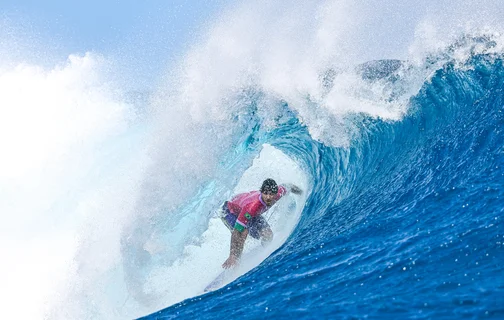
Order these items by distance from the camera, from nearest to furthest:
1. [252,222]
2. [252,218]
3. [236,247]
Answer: [236,247]
[252,218]
[252,222]

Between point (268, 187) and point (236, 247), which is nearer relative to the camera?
point (268, 187)

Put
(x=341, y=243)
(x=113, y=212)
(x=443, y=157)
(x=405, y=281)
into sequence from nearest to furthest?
(x=405, y=281) < (x=341, y=243) < (x=443, y=157) < (x=113, y=212)

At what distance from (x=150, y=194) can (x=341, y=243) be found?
162 inches

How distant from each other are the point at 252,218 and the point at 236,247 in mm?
469

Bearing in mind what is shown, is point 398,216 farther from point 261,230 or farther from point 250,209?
point 261,230

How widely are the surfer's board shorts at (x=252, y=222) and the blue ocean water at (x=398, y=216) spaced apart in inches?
17.3

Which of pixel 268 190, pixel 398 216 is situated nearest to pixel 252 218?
pixel 268 190

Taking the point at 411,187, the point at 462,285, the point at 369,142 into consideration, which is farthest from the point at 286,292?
the point at 369,142

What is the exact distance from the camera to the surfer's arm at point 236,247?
6883 millimetres

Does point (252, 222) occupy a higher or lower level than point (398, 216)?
higher

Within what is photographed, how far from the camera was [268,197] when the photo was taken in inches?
269

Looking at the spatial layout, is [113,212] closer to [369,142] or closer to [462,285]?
[369,142]

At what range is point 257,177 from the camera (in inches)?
374

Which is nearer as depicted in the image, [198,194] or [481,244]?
[481,244]
